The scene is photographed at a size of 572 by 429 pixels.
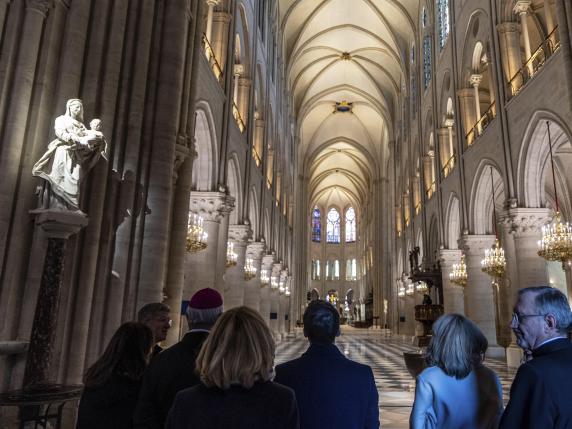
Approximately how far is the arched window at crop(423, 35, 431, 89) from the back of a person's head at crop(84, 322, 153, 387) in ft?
73.3

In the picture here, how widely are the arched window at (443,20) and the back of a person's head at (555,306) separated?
19447 mm

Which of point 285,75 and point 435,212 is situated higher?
point 285,75

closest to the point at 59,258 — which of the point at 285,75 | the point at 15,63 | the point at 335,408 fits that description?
the point at 15,63

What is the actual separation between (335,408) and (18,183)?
438cm

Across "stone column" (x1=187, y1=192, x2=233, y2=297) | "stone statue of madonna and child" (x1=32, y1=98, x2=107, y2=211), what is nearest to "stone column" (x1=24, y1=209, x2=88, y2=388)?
"stone statue of madonna and child" (x1=32, y1=98, x2=107, y2=211)

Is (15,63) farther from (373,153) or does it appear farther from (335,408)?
(373,153)

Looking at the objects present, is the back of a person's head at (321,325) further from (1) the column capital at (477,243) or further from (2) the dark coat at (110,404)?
(1) the column capital at (477,243)

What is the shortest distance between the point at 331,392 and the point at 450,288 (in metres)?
17.4

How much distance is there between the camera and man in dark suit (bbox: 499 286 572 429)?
146 centimetres

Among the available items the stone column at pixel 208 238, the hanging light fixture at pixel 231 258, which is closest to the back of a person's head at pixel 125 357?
the stone column at pixel 208 238

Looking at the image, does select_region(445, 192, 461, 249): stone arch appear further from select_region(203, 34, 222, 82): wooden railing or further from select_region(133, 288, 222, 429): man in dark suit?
select_region(133, 288, 222, 429): man in dark suit

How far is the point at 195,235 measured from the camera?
1038 centimetres

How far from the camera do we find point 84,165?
5203mm

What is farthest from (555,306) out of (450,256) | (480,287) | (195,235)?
(450,256)
